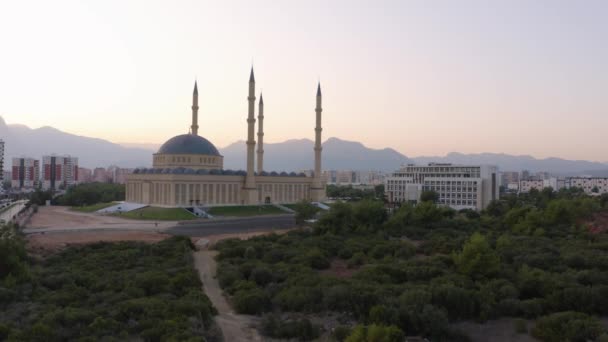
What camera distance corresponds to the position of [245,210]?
62875mm

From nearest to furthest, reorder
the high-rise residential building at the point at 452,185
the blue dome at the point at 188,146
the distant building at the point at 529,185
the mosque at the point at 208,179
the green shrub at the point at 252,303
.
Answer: the green shrub at the point at 252,303 < the mosque at the point at 208,179 < the blue dome at the point at 188,146 < the high-rise residential building at the point at 452,185 < the distant building at the point at 529,185

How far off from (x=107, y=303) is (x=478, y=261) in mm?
14762

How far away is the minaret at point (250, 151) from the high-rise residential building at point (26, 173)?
84697mm

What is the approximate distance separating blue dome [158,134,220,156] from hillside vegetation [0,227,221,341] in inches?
1654

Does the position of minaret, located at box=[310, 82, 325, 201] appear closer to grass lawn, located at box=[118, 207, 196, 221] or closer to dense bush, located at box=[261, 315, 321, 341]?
grass lawn, located at box=[118, 207, 196, 221]

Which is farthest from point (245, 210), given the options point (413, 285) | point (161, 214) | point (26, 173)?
point (26, 173)

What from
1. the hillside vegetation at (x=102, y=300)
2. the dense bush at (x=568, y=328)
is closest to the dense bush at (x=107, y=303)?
the hillside vegetation at (x=102, y=300)

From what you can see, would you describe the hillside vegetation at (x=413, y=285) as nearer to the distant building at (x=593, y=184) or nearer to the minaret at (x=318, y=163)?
the minaret at (x=318, y=163)

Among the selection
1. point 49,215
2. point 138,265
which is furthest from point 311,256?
point 49,215

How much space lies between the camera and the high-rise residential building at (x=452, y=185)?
78938 millimetres

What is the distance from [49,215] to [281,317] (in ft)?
168

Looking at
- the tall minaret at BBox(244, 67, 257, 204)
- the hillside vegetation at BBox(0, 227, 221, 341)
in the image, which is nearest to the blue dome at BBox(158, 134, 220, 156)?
the tall minaret at BBox(244, 67, 257, 204)

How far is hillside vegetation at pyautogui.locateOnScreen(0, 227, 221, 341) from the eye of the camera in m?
12.9

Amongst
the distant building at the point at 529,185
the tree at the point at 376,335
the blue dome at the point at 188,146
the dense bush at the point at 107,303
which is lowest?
the dense bush at the point at 107,303
